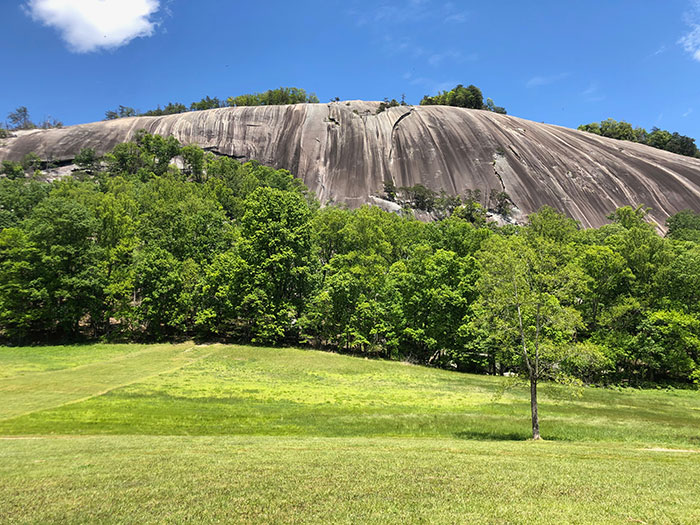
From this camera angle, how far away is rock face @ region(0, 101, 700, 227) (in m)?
78.7

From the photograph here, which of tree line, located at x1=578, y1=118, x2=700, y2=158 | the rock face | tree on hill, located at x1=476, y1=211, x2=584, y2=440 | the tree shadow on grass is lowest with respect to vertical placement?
the tree shadow on grass

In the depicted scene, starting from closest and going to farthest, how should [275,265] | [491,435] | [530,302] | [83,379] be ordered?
[491,435]
[530,302]
[83,379]
[275,265]

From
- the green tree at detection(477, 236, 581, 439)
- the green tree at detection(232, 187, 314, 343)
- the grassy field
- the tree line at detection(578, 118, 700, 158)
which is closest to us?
the grassy field

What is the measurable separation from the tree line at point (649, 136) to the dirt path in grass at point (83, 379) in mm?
132577

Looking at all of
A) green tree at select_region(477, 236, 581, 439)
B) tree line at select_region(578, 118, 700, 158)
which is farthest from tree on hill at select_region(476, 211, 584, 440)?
tree line at select_region(578, 118, 700, 158)

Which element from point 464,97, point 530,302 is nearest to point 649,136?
point 464,97

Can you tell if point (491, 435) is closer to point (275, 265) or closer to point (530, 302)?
point (530, 302)

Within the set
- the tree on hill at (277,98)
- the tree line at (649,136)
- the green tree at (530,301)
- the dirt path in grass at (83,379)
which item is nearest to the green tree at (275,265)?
the dirt path in grass at (83,379)

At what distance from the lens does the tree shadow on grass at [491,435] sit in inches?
634

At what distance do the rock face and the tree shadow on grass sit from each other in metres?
63.6

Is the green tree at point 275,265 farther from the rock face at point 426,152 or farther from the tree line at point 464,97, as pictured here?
the tree line at point 464,97

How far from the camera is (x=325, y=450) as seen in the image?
39.5 feet

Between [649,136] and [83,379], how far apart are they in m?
153

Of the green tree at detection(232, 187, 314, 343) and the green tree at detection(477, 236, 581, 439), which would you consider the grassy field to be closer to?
the green tree at detection(477, 236, 581, 439)
